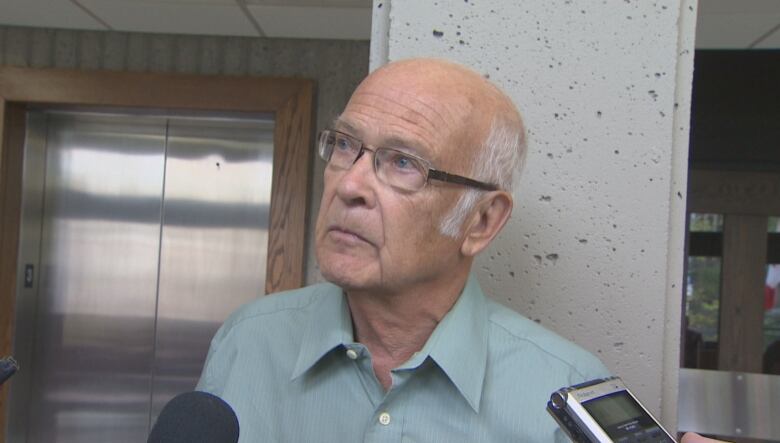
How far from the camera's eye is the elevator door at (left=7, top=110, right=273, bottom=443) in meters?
4.48

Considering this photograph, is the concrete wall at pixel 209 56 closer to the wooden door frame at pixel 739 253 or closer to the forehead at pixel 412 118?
the wooden door frame at pixel 739 253

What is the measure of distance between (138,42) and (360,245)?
3658 mm

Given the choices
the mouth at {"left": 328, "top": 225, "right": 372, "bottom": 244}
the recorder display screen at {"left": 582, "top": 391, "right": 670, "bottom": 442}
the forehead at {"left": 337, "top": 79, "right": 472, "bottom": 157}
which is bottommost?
the recorder display screen at {"left": 582, "top": 391, "right": 670, "bottom": 442}

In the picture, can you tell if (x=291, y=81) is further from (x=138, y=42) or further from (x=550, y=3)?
(x=550, y=3)

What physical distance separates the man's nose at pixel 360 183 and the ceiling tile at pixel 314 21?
2.60m

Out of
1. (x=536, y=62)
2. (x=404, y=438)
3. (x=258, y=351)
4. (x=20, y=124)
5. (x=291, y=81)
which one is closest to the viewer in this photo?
(x=404, y=438)

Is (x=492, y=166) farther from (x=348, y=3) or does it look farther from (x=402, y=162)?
(x=348, y=3)

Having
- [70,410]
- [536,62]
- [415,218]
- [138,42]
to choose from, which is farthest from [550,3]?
[70,410]

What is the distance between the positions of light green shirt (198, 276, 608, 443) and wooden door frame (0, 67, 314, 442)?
2746 mm

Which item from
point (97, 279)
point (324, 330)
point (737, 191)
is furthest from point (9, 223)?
point (737, 191)

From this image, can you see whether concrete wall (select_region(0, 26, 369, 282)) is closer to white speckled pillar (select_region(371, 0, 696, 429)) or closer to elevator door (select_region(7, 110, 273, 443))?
elevator door (select_region(7, 110, 273, 443))

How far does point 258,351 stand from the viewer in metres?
1.27

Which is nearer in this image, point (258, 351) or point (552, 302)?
point (258, 351)

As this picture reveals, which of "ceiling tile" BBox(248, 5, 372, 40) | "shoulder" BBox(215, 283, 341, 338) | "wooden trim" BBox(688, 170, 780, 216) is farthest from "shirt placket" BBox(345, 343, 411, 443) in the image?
"wooden trim" BBox(688, 170, 780, 216)
